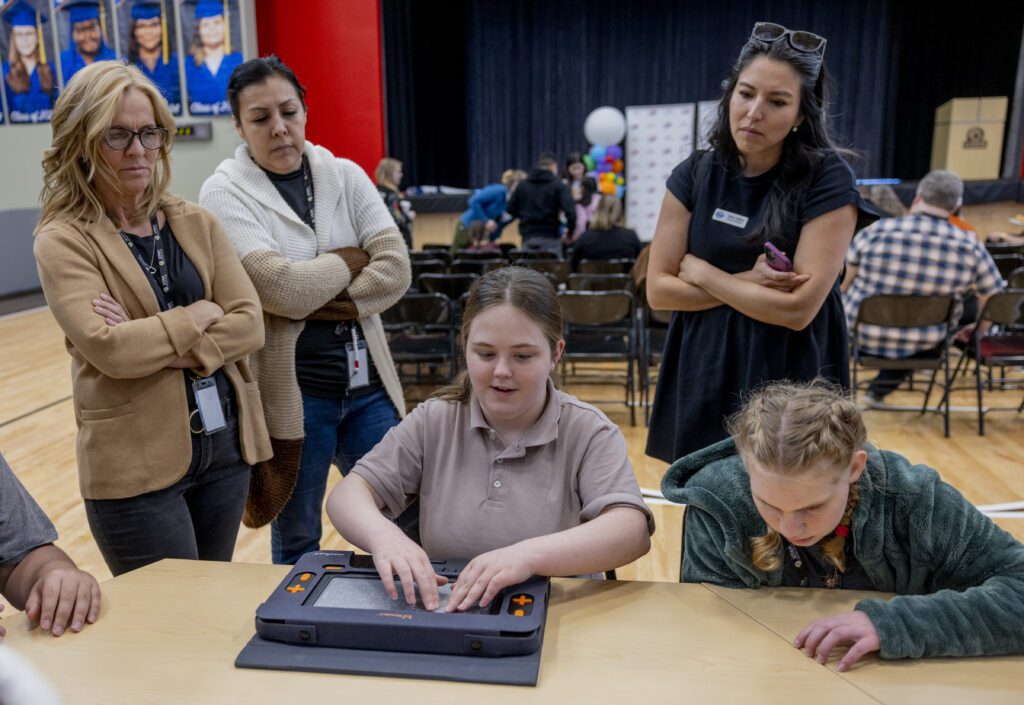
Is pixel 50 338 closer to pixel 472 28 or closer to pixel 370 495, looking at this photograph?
pixel 370 495

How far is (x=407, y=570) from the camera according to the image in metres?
1.16

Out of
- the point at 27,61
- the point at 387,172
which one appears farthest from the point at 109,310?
the point at 27,61

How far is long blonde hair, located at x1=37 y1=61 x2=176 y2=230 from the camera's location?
4.83 ft

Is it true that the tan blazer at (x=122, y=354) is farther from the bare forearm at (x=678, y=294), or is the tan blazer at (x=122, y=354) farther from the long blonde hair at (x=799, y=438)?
the long blonde hair at (x=799, y=438)

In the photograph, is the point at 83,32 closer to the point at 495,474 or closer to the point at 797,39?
the point at 797,39

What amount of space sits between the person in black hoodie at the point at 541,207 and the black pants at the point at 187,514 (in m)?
5.41

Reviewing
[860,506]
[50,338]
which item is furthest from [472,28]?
[860,506]

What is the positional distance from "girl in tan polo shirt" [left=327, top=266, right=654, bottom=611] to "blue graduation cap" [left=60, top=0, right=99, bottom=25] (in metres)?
8.53

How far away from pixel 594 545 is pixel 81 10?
9.13 m

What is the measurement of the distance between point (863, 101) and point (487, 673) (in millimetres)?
13658

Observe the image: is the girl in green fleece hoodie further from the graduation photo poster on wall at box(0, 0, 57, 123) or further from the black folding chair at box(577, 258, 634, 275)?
the graduation photo poster on wall at box(0, 0, 57, 123)

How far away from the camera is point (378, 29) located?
23.7 feet

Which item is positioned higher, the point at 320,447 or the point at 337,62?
the point at 337,62

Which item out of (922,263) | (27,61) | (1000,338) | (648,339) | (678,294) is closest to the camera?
(678,294)
